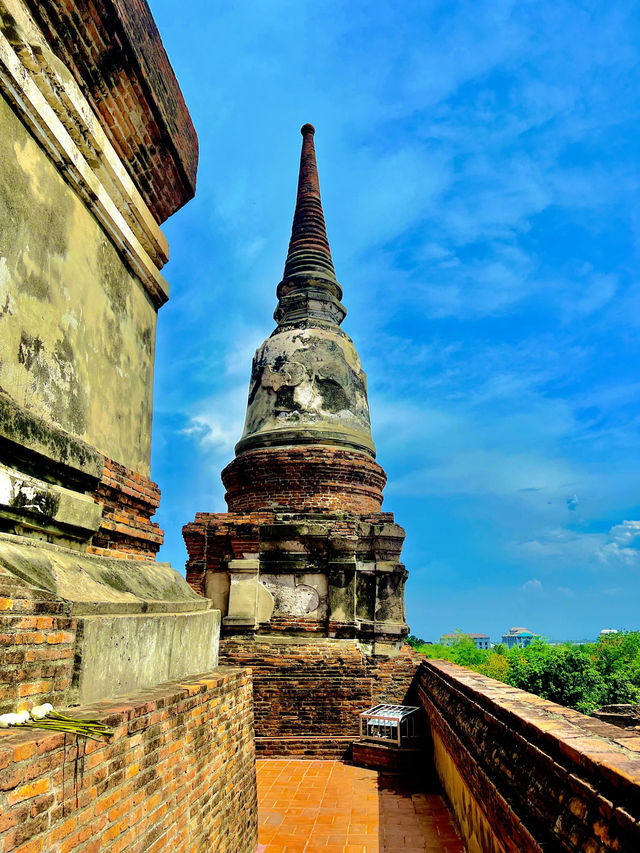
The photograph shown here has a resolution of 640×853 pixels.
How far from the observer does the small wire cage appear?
750 centimetres

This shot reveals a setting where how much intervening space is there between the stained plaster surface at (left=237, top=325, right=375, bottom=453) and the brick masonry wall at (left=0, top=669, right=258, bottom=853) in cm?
618

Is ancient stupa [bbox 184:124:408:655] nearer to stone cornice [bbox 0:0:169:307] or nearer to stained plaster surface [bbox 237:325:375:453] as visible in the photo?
stained plaster surface [bbox 237:325:375:453]

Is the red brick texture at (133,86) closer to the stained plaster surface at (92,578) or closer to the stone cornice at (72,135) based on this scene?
the stone cornice at (72,135)

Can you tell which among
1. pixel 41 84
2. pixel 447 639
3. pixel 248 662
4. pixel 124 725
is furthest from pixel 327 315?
pixel 447 639

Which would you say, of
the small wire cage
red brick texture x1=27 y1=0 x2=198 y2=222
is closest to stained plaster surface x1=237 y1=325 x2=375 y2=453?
the small wire cage

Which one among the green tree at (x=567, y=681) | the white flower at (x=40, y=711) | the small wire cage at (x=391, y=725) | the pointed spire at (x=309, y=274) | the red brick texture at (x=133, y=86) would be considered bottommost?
the green tree at (x=567, y=681)

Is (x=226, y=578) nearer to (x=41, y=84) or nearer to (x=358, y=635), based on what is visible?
(x=358, y=635)

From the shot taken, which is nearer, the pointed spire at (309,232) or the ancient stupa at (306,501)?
the ancient stupa at (306,501)

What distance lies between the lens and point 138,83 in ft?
13.7

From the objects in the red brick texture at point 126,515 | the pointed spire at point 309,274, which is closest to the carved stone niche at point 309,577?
the red brick texture at point 126,515

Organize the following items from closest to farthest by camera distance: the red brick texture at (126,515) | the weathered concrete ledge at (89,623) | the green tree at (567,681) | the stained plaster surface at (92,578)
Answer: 1. the weathered concrete ledge at (89,623)
2. the stained plaster surface at (92,578)
3. the red brick texture at (126,515)
4. the green tree at (567,681)

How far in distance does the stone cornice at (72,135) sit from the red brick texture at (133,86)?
0.12 meters

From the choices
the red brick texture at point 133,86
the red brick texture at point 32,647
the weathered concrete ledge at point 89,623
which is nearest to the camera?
the red brick texture at point 32,647

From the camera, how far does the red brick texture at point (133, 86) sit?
11.8ft
